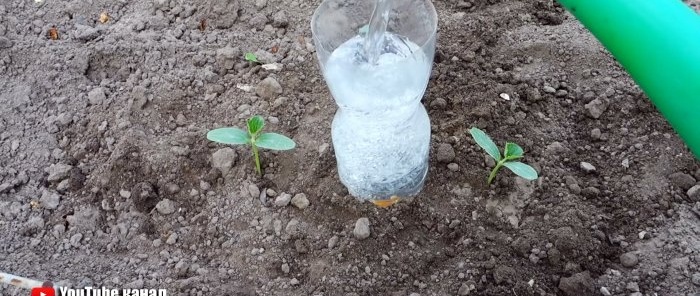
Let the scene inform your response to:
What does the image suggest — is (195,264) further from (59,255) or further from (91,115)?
(91,115)

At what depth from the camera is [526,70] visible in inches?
73.0

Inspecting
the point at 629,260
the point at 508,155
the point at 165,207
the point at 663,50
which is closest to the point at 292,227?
the point at 165,207

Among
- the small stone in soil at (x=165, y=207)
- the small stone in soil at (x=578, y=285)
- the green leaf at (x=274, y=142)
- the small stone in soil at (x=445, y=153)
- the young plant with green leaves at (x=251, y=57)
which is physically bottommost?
the small stone in soil at (x=578, y=285)


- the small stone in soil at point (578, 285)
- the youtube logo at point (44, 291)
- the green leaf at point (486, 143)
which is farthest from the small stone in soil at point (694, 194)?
the youtube logo at point (44, 291)

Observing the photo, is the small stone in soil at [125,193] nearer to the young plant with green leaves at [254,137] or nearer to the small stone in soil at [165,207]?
the small stone in soil at [165,207]

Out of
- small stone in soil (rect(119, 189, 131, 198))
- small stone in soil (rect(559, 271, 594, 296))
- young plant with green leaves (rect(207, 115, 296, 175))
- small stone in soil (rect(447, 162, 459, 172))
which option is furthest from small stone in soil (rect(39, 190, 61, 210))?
small stone in soil (rect(559, 271, 594, 296))

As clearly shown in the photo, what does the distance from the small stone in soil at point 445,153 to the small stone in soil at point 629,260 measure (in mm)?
448

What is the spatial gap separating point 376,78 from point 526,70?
0.70 m

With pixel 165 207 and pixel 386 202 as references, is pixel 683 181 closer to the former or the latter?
pixel 386 202

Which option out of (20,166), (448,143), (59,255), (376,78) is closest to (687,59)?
(376,78)

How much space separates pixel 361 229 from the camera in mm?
1527

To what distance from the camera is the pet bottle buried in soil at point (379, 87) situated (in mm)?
1322

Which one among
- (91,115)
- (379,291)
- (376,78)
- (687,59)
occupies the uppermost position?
(687,59)

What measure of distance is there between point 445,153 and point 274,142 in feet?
1.41
